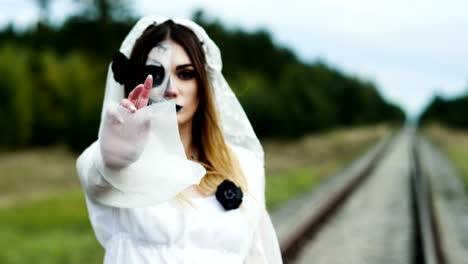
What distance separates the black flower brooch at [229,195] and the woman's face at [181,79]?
0.88ft

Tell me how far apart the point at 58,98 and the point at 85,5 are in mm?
5768

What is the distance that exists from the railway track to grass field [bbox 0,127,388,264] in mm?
1327

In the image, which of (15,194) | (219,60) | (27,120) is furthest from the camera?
(27,120)

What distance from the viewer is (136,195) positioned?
57.1 inches

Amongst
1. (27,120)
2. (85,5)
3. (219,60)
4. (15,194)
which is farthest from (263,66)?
(219,60)

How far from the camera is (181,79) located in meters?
1.85

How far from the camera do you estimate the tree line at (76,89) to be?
28.9 metres

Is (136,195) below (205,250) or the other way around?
the other way around

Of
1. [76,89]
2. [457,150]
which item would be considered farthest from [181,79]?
[457,150]

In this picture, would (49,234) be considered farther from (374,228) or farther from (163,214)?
(163,214)

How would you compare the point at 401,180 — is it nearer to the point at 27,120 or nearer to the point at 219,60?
the point at 219,60

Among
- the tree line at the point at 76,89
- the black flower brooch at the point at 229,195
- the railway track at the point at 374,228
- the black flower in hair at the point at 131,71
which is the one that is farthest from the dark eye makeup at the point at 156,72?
the tree line at the point at 76,89

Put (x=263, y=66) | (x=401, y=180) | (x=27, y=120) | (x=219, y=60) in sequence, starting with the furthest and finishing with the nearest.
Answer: (x=263, y=66)
(x=27, y=120)
(x=401, y=180)
(x=219, y=60)

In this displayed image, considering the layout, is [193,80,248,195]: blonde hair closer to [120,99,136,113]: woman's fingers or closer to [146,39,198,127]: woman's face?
[146,39,198,127]: woman's face
